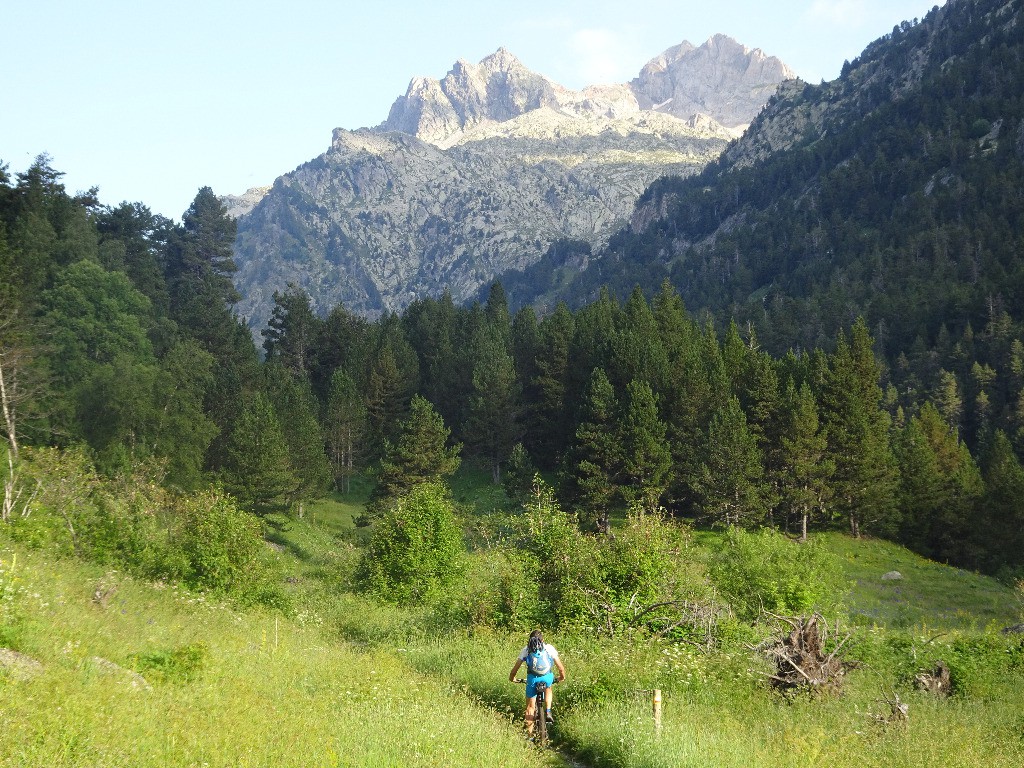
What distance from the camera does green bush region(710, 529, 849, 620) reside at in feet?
79.5

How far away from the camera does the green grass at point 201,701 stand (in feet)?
32.1

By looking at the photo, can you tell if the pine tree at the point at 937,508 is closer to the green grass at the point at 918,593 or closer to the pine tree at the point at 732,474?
the green grass at the point at 918,593

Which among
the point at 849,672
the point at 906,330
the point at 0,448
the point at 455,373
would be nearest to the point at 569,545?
the point at 849,672

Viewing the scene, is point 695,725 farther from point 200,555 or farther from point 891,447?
point 891,447

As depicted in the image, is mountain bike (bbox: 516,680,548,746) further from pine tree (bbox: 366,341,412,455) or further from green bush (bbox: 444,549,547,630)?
pine tree (bbox: 366,341,412,455)

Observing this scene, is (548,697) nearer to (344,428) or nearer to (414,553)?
(414,553)

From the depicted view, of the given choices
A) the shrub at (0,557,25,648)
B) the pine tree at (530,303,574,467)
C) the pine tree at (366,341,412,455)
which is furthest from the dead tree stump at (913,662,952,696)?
the pine tree at (366,341,412,455)

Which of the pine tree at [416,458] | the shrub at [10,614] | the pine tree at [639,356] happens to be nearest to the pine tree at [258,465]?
the pine tree at [416,458]

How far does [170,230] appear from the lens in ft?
384

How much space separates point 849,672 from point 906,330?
147m

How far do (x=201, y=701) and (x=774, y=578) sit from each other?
18.7 meters

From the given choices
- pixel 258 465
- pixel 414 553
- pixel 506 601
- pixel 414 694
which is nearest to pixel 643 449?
pixel 414 553

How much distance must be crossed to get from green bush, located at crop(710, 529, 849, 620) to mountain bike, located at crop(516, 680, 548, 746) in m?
10.7

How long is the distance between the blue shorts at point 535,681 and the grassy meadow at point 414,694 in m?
0.81
